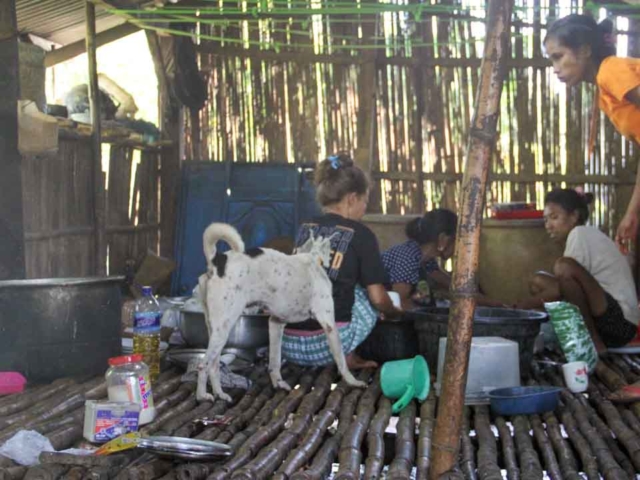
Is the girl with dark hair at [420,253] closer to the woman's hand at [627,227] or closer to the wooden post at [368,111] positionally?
the woman's hand at [627,227]

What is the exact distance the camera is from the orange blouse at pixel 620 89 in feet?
13.0

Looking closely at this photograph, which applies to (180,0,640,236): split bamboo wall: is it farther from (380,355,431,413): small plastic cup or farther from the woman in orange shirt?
(380,355,431,413): small plastic cup

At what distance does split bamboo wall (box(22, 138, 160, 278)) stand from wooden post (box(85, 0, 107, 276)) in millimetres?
Answer: 64

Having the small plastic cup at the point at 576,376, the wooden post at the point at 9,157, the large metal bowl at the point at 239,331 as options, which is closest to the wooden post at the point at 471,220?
the small plastic cup at the point at 576,376

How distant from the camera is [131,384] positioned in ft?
12.0

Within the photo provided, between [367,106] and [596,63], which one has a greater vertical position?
[367,106]

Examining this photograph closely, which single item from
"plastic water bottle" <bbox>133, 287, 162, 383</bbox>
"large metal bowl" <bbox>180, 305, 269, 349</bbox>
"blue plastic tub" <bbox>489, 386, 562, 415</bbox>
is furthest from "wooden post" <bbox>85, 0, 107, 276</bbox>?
"blue plastic tub" <bbox>489, 386, 562, 415</bbox>

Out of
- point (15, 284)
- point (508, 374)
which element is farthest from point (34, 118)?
point (508, 374)

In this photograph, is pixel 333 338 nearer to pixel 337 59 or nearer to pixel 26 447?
pixel 26 447

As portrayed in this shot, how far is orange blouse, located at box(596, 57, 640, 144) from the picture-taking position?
156 inches

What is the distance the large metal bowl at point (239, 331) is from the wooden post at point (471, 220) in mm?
2371

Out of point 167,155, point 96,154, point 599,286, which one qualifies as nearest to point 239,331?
point 599,286

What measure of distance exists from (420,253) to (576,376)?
186cm

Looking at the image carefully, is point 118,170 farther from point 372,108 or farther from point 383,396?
point 383,396
